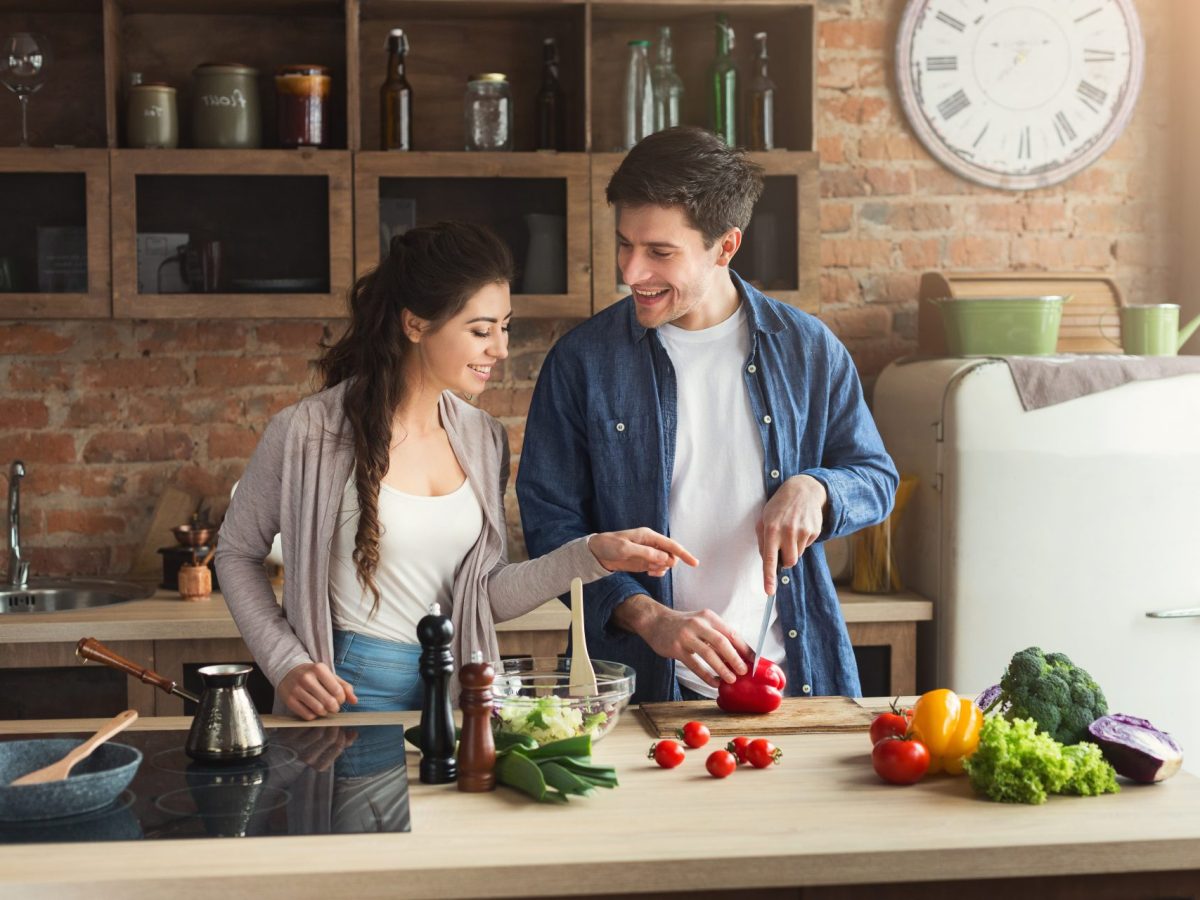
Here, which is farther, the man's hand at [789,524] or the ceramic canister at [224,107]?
the ceramic canister at [224,107]

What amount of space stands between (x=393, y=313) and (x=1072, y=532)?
1771 mm

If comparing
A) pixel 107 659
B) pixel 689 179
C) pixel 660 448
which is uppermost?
pixel 689 179

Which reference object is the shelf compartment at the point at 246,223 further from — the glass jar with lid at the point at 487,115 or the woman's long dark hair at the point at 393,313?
the woman's long dark hair at the point at 393,313

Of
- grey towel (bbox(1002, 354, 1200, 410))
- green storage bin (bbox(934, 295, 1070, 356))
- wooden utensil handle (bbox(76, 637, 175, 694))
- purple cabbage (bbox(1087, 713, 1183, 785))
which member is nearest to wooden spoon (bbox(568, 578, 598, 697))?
wooden utensil handle (bbox(76, 637, 175, 694))

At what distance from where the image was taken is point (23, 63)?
3.30 m

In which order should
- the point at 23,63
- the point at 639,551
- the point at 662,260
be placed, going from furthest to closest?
the point at 23,63 → the point at 662,260 → the point at 639,551

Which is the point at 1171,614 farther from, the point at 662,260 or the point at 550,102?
the point at 550,102

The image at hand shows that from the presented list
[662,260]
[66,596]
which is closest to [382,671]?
[662,260]

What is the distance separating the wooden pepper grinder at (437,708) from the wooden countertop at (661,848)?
3 cm

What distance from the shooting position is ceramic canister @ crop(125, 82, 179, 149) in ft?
10.8

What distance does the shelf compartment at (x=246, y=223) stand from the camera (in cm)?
328

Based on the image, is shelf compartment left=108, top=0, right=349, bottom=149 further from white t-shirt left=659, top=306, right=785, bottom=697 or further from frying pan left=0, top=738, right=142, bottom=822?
frying pan left=0, top=738, right=142, bottom=822

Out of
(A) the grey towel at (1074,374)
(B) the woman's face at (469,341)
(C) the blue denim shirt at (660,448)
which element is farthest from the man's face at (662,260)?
(A) the grey towel at (1074,374)

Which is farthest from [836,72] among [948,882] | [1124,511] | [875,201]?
[948,882]
